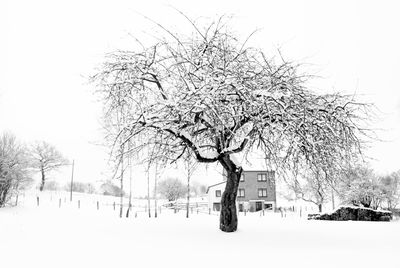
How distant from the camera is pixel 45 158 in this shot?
6091 centimetres

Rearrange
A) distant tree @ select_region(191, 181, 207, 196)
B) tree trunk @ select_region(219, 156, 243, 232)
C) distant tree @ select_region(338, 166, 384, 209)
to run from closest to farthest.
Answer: tree trunk @ select_region(219, 156, 243, 232), distant tree @ select_region(338, 166, 384, 209), distant tree @ select_region(191, 181, 207, 196)

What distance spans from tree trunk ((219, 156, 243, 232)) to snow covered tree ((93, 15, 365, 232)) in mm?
35

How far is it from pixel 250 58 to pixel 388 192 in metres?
42.4

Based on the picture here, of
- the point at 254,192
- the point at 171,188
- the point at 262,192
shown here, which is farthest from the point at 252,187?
the point at 171,188

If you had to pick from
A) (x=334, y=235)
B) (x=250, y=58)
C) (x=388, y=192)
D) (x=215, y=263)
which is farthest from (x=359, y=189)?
(x=215, y=263)

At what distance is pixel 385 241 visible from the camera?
34.5 ft

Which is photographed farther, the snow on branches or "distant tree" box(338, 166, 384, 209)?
"distant tree" box(338, 166, 384, 209)

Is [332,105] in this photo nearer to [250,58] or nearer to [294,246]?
Result: [250,58]

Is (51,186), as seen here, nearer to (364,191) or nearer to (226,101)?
(364,191)

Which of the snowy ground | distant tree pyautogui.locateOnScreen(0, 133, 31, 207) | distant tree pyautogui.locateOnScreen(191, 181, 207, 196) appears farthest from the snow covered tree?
distant tree pyautogui.locateOnScreen(191, 181, 207, 196)

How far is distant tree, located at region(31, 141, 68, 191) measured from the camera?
60062 millimetres

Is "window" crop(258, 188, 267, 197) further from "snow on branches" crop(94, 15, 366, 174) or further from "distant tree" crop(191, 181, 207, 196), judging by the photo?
"distant tree" crop(191, 181, 207, 196)

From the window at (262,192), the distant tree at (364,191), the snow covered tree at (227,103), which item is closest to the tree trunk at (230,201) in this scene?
the snow covered tree at (227,103)

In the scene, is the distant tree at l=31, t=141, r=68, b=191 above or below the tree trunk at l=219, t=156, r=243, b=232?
above
